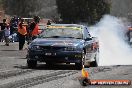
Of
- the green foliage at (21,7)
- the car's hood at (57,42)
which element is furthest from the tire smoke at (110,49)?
the green foliage at (21,7)

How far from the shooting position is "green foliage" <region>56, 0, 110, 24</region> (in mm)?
77875

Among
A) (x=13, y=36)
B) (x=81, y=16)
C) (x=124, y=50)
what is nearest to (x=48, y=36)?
(x=124, y=50)

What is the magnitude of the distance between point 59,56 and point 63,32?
4.82ft

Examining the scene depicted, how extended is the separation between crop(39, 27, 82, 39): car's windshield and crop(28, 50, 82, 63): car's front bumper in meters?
1.12

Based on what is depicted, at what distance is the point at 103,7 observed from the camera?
8125 cm

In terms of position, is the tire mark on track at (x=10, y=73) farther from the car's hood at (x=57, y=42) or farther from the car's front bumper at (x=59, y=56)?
the car's hood at (x=57, y=42)

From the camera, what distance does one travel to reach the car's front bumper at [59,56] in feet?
53.9

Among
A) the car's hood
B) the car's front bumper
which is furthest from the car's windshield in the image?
the car's front bumper

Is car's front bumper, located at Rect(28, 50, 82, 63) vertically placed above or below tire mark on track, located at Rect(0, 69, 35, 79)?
above

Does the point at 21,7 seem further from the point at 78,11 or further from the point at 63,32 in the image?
the point at 63,32

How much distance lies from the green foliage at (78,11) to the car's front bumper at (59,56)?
60.4m

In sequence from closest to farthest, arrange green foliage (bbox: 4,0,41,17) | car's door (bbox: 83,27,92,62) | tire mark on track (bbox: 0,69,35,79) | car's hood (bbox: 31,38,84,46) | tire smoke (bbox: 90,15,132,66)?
tire mark on track (bbox: 0,69,35,79), car's hood (bbox: 31,38,84,46), car's door (bbox: 83,27,92,62), tire smoke (bbox: 90,15,132,66), green foliage (bbox: 4,0,41,17)

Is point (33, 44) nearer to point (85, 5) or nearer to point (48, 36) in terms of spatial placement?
point (48, 36)

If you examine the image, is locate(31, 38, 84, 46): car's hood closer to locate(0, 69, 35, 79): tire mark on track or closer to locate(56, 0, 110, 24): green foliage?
locate(0, 69, 35, 79): tire mark on track
